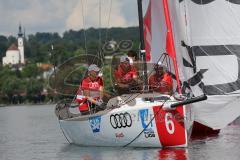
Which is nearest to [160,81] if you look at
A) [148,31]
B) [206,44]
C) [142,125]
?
[142,125]

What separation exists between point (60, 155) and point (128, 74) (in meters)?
2.60

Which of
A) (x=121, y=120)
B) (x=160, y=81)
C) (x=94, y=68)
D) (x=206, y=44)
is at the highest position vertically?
(x=206, y=44)

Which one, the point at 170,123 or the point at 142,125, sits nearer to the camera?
the point at 170,123

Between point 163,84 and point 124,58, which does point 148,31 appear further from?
point 163,84

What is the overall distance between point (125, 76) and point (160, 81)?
86cm

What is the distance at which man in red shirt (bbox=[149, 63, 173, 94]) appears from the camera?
20.3m

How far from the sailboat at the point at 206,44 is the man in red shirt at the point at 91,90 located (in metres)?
3.55

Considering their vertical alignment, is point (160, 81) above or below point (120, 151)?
above

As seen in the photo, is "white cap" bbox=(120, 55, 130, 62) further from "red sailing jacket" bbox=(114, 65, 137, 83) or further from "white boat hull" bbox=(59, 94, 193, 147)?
"white boat hull" bbox=(59, 94, 193, 147)

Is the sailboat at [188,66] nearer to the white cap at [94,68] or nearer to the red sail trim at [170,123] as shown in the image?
the red sail trim at [170,123]

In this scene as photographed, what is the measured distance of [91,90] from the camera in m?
21.4

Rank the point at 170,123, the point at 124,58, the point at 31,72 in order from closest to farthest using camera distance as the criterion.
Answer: the point at 170,123
the point at 124,58
the point at 31,72

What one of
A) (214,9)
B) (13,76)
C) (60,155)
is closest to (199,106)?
(214,9)

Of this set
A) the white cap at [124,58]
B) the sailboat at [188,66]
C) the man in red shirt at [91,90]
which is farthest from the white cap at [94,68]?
the sailboat at [188,66]
